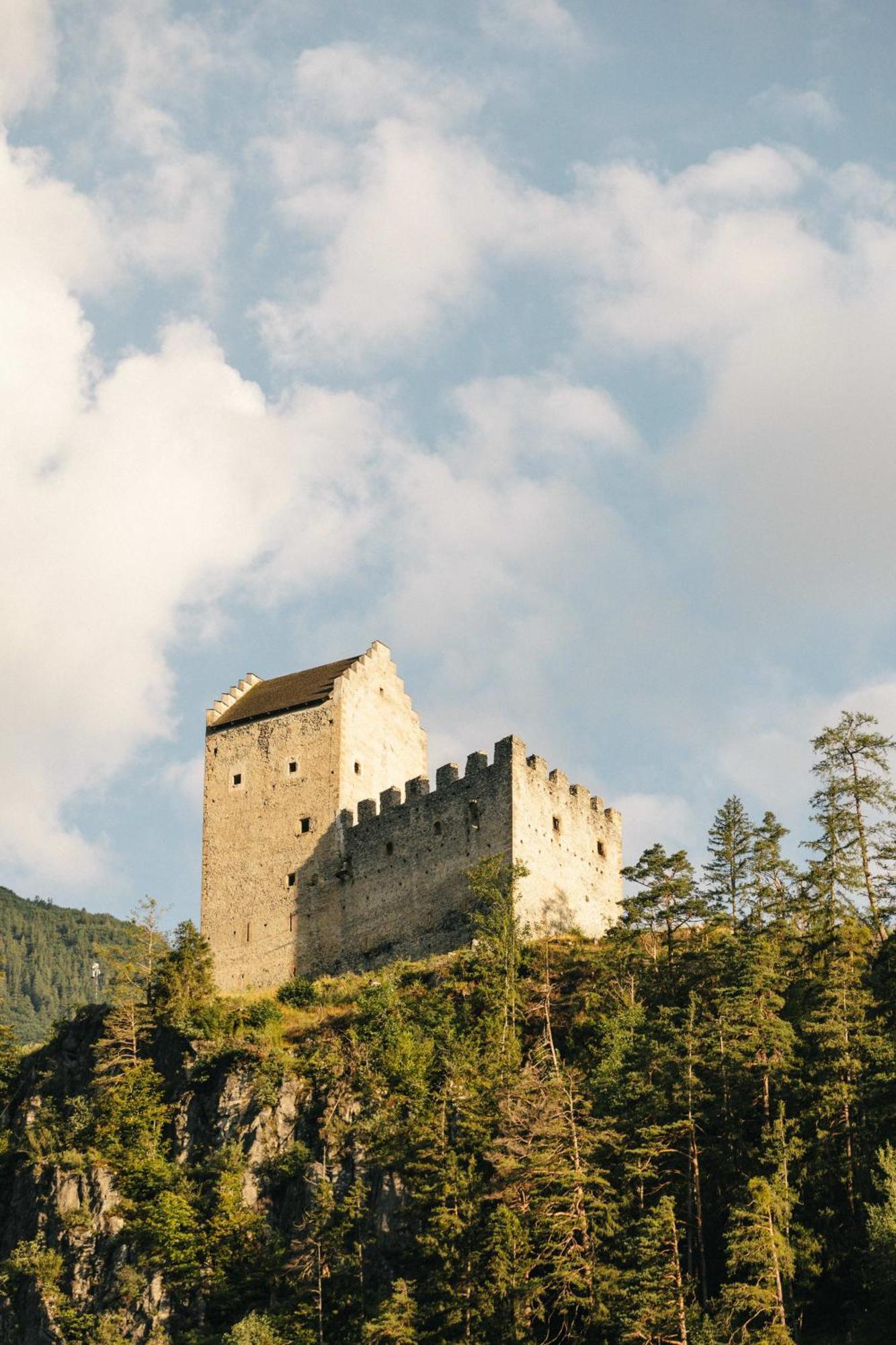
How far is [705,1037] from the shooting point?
168 feet

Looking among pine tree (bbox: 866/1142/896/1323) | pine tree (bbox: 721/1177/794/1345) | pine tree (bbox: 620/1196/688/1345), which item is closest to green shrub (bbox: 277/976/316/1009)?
pine tree (bbox: 620/1196/688/1345)

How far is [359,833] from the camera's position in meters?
74.0

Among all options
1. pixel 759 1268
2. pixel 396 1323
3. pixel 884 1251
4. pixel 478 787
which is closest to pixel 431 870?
pixel 478 787

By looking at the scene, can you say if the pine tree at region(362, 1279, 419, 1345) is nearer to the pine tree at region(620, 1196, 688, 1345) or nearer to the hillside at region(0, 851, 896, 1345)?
the hillside at region(0, 851, 896, 1345)

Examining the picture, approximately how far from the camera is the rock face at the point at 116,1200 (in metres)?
58.5

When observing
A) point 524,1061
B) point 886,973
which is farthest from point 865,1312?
point 524,1061

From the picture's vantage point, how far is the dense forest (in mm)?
47469

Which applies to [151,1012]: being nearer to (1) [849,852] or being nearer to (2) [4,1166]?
(2) [4,1166]

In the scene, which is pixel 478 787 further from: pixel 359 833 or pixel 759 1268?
pixel 759 1268

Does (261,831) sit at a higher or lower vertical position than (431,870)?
higher

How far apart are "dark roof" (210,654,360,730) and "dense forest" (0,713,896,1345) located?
11788mm

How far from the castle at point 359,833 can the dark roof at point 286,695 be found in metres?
0.09

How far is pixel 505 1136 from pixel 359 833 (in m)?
25.2

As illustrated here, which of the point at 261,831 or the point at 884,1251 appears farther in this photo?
the point at 261,831
